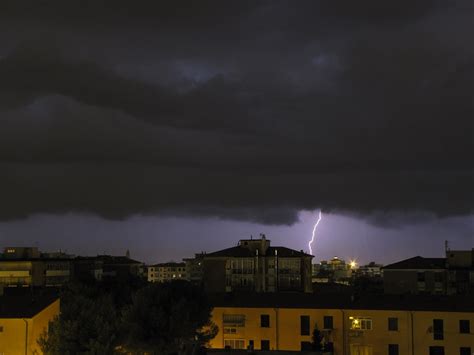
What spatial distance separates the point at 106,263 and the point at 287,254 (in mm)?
81367

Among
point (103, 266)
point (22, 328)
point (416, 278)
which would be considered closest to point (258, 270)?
point (416, 278)

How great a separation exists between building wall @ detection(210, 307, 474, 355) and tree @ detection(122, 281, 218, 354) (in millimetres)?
7736

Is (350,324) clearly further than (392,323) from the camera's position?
Yes

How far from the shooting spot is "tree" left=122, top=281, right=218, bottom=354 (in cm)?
5716

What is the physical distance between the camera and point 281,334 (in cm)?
6812

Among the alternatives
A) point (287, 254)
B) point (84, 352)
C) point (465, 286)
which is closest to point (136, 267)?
point (287, 254)

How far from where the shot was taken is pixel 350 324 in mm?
66625

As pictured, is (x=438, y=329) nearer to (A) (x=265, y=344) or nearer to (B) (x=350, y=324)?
(B) (x=350, y=324)

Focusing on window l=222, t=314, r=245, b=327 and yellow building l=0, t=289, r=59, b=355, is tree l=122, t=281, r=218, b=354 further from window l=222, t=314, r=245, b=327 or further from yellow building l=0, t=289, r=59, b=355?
window l=222, t=314, r=245, b=327

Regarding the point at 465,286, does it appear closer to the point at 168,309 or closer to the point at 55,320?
the point at 168,309

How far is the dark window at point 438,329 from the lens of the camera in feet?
211

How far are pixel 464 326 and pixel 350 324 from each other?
9.71m

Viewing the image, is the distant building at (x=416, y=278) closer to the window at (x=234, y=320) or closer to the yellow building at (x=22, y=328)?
the window at (x=234, y=320)

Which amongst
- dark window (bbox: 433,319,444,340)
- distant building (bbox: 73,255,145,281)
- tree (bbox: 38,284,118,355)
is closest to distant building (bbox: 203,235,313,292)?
distant building (bbox: 73,255,145,281)
